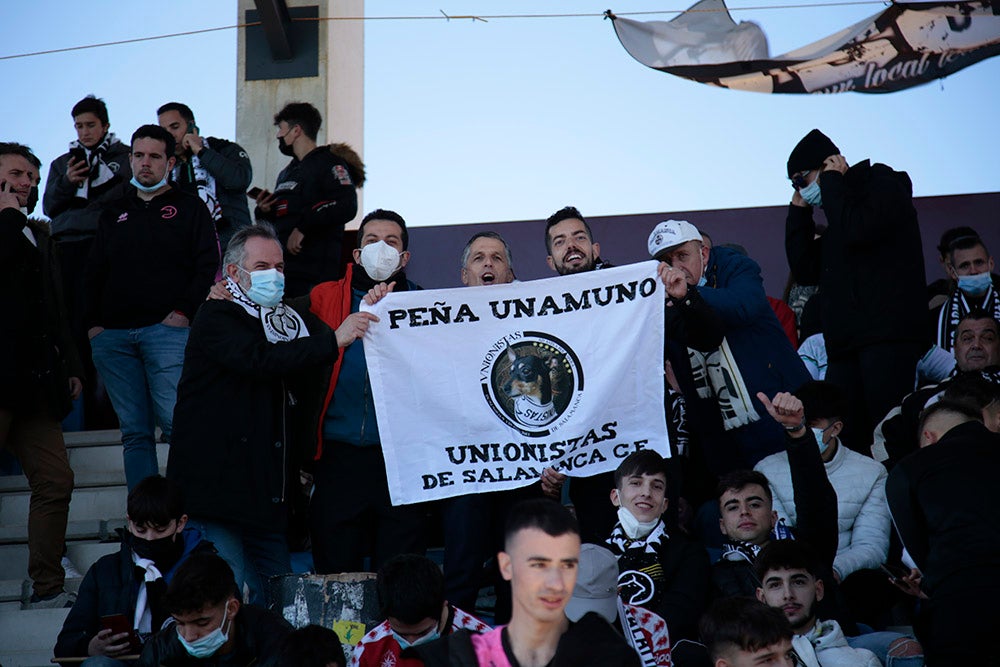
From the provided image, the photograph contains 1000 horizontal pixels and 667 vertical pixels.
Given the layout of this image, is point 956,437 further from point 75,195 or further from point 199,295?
point 75,195

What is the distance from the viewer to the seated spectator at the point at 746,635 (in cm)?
478

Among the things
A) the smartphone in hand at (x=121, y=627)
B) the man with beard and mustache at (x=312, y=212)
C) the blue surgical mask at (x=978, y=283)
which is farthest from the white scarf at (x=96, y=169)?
the blue surgical mask at (x=978, y=283)

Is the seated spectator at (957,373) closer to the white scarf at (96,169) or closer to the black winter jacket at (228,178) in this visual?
the black winter jacket at (228,178)

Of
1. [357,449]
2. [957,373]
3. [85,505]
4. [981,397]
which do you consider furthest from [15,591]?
[957,373]

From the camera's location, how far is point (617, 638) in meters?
4.01

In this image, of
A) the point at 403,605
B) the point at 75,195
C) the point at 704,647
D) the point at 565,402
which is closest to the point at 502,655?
the point at 403,605

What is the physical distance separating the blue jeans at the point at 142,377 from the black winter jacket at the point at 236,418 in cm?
81

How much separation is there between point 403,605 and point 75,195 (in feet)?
16.2

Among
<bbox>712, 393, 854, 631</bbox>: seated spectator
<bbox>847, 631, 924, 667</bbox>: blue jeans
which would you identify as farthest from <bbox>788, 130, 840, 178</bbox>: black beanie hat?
<bbox>847, 631, 924, 667</bbox>: blue jeans

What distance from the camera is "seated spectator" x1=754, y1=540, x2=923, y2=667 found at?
526cm

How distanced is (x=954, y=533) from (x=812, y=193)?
3.36 m

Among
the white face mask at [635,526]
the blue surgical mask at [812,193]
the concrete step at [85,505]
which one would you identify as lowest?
the white face mask at [635,526]

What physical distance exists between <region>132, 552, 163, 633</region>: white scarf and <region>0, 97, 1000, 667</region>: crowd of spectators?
2cm

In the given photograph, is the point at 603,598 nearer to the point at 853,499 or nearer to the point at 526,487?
the point at 526,487
